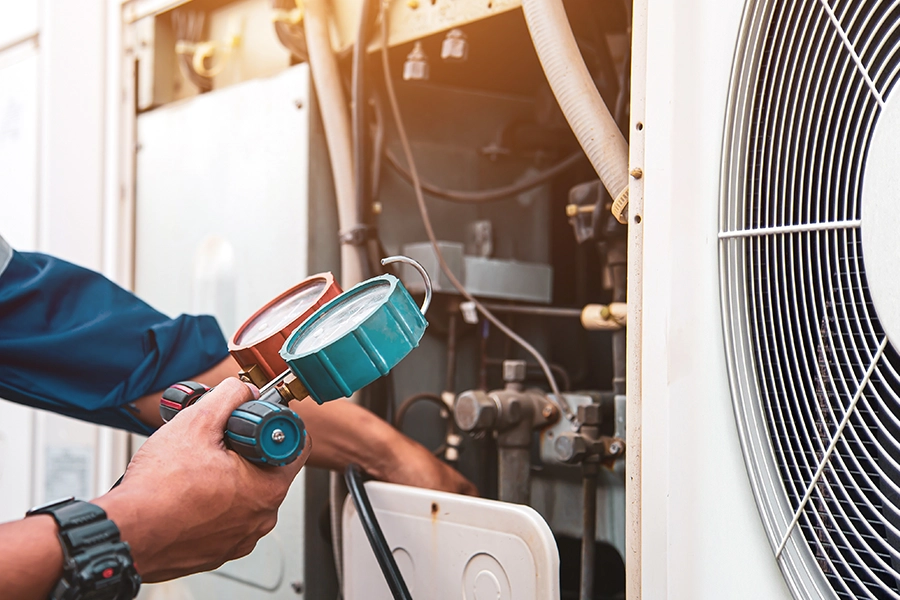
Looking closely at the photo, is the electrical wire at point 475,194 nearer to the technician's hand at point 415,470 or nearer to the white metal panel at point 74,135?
the technician's hand at point 415,470

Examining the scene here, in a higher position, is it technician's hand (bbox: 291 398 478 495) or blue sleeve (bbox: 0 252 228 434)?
blue sleeve (bbox: 0 252 228 434)

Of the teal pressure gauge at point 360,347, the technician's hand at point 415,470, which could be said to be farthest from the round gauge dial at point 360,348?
the technician's hand at point 415,470

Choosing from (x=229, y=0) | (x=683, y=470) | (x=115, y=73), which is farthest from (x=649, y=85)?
(x=115, y=73)

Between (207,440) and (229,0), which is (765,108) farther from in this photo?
(229,0)

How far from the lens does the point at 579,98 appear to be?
0.91m

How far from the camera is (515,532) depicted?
890 mm

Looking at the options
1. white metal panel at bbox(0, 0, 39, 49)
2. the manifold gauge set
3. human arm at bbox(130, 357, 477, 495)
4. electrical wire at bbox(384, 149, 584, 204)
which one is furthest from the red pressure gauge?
white metal panel at bbox(0, 0, 39, 49)

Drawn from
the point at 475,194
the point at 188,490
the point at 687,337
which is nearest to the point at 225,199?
the point at 475,194

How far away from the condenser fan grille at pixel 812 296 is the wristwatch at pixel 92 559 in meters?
0.51

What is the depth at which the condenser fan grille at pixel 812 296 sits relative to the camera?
651 mm

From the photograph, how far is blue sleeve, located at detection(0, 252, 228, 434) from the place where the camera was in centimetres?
119

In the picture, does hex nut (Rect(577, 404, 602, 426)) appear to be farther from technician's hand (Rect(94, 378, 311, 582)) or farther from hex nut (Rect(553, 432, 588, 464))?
technician's hand (Rect(94, 378, 311, 582))

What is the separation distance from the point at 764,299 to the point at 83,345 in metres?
0.90

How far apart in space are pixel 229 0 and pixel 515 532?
1.17 metres
